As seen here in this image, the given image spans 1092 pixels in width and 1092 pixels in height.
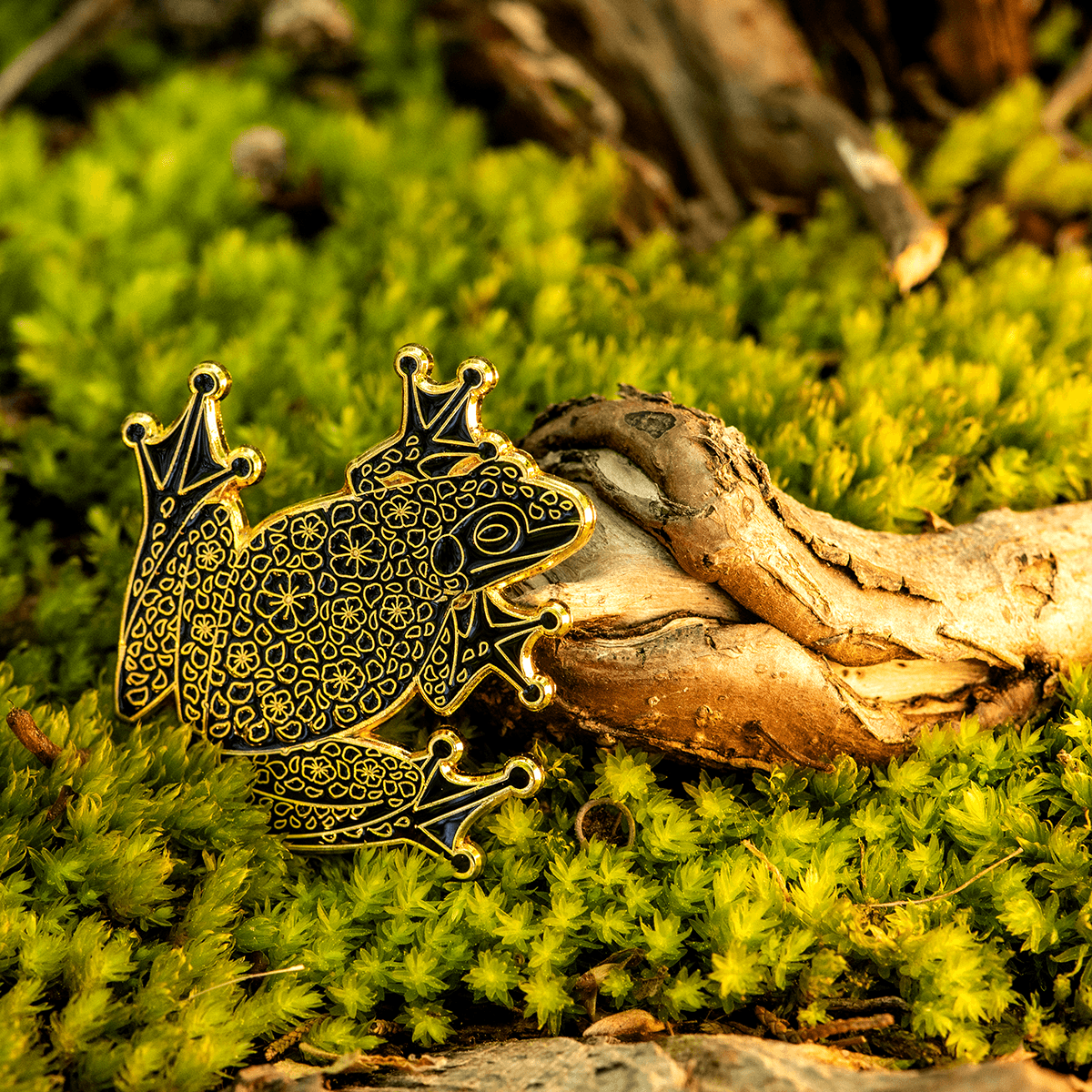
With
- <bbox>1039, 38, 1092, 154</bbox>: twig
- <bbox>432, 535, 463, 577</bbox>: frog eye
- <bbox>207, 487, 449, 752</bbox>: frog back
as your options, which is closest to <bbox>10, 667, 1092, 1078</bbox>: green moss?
<bbox>207, 487, 449, 752</bbox>: frog back

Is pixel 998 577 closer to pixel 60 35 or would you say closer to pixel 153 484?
pixel 153 484

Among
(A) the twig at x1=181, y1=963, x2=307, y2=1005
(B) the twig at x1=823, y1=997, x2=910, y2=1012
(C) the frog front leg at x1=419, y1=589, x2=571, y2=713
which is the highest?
(C) the frog front leg at x1=419, y1=589, x2=571, y2=713

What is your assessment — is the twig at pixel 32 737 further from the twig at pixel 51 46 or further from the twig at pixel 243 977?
the twig at pixel 51 46

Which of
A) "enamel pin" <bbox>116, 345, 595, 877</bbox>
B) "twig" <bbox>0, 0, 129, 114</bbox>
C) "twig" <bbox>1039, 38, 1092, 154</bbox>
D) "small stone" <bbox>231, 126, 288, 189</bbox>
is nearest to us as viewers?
"enamel pin" <bbox>116, 345, 595, 877</bbox>

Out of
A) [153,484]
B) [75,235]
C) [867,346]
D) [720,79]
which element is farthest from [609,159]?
[153,484]

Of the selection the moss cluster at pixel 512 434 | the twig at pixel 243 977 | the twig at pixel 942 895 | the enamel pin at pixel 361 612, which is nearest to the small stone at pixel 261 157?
the moss cluster at pixel 512 434

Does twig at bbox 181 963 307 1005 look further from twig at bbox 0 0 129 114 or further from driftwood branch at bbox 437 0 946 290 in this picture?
twig at bbox 0 0 129 114

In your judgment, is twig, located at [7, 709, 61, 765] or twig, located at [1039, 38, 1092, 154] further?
twig, located at [1039, 38, 1092, 154]
